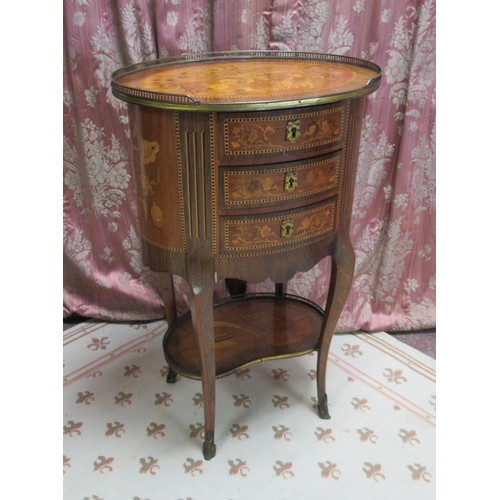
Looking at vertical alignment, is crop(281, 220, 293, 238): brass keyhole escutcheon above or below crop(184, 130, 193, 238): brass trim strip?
below

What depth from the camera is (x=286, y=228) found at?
1.24 meters

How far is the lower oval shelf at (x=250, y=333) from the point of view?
5.24ft

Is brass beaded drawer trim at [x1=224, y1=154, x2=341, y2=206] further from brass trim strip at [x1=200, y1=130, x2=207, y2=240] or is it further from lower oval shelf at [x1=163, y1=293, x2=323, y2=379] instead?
lower oval shelf at [x1=163, y1=293, x2=323, y2=379]

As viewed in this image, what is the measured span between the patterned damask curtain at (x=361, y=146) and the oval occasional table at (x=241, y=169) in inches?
9.0

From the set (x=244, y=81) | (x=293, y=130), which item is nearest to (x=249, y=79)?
(x=244, y=81)

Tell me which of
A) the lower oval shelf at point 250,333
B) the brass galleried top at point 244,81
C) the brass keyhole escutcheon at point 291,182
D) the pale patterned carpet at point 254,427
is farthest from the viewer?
the lower oval shelf at point 250,333

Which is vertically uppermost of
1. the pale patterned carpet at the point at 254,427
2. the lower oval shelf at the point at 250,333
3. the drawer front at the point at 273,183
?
the drawer front at the point at 273,183

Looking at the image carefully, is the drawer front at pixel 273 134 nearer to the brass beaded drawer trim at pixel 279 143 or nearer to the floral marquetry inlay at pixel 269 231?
the brass beaded drawer trim at pixel 279 143

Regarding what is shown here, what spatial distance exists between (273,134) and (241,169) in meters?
0.11

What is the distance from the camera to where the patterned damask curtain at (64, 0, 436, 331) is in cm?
164

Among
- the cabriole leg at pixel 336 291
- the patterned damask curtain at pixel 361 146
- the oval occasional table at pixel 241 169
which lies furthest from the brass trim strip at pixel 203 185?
the patterned damask curtain at pixel 361 146

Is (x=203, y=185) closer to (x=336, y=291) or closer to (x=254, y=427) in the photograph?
(x=336, y=291)

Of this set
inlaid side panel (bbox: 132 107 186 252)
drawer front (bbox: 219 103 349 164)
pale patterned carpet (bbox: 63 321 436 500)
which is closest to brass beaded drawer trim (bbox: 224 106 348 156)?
drawer front (bbox: 219 103 349 164)

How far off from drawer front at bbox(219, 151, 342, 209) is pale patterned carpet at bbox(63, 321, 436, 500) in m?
0.83
